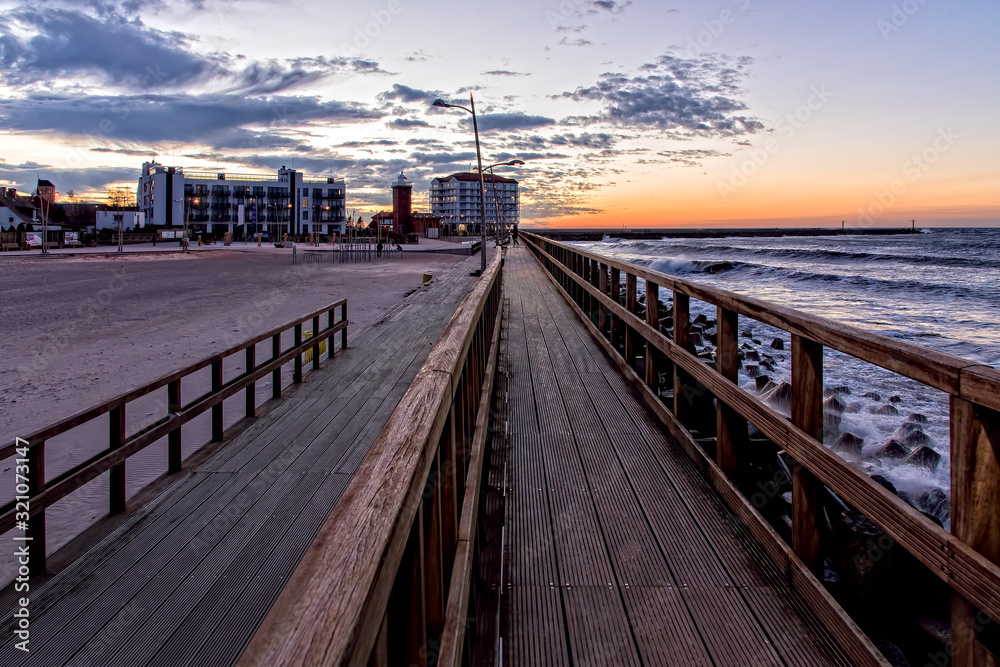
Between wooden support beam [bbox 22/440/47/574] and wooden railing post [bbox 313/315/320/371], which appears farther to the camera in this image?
wooden railing post [bbox 313/315/320/371]

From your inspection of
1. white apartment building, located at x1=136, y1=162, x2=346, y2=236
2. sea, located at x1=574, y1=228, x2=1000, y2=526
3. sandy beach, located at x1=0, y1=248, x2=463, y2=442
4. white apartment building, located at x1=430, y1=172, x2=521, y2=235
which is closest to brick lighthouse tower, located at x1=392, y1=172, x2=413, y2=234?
white apartment building, located at x1=136, y1=162, x2=346, y2=236

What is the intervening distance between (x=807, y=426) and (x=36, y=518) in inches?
161

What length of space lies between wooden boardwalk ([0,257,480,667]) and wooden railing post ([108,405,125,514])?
0.56ft

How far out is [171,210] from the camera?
338 ft

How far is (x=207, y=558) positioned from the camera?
3514mm

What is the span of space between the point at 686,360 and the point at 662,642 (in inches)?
82.7

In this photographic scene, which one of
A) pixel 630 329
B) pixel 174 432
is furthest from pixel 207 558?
pixel 630 329

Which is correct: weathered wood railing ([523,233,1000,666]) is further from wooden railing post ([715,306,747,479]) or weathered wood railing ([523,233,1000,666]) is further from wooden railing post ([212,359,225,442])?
wooden railing post ([212,359,225,442])

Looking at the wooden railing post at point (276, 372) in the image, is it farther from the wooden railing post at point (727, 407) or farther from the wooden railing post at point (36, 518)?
the wooden railing post at point (727, 407)

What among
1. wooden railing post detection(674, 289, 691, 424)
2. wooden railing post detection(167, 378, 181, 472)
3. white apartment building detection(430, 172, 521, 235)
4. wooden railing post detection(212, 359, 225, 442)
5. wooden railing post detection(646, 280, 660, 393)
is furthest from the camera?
white apartment building detection(430, 172, 521, 235)

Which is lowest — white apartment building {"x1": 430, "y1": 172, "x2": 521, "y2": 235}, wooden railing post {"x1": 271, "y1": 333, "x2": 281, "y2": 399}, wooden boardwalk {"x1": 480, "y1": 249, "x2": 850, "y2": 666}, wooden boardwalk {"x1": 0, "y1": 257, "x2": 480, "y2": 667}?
wooden boardwalk {"x1": 0, "y1": 257, "x2": 480, "y2": 667}

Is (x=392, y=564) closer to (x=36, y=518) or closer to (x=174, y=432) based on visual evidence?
(x=36, y=518)

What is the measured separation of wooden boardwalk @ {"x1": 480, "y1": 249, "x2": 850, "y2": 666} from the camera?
7.47ft

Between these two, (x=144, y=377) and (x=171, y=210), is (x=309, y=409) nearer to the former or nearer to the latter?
(x=144, y=377)
